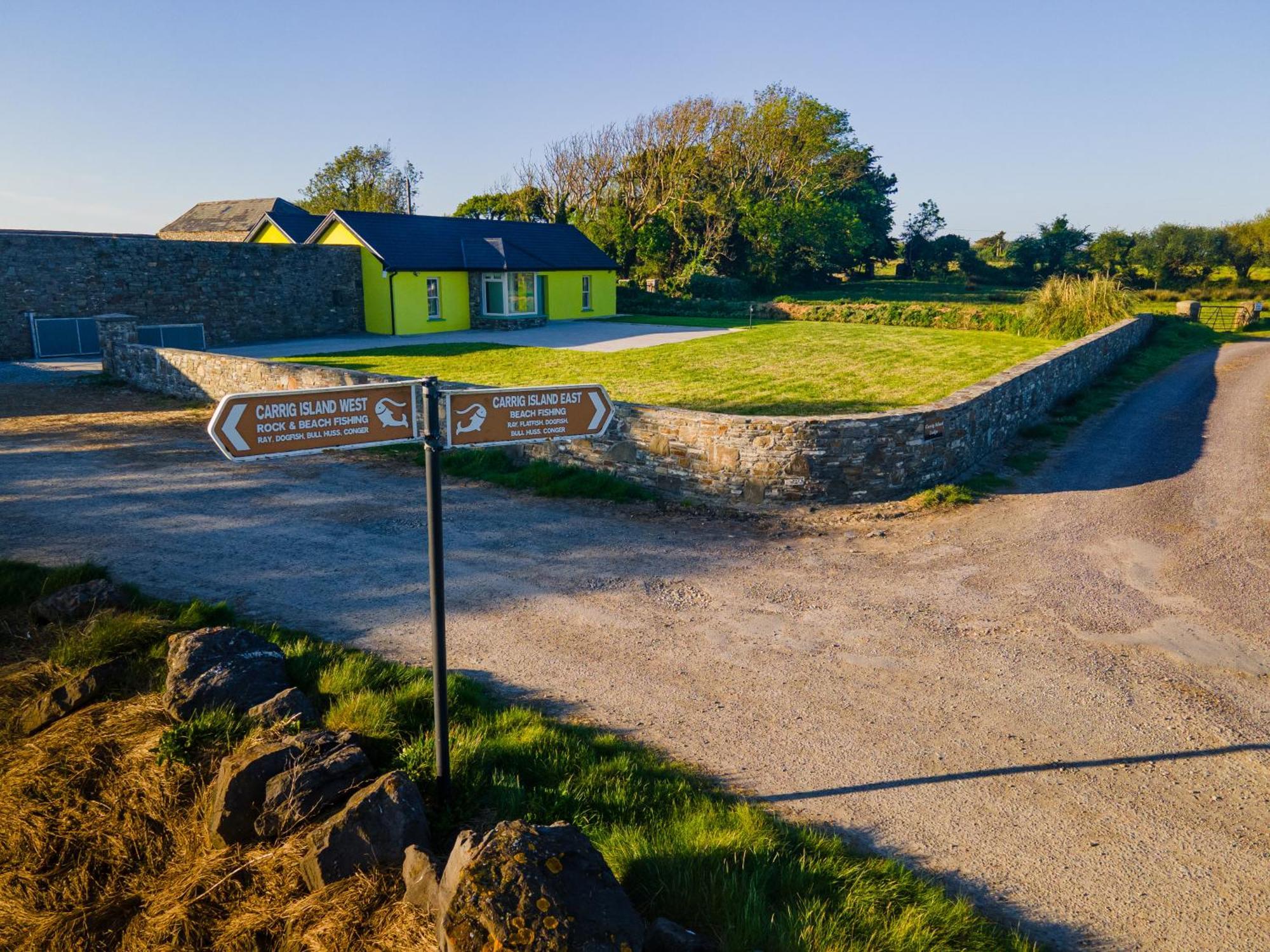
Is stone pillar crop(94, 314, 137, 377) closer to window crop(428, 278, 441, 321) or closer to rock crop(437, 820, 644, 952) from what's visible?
window crop(428, 278, 441, 321)

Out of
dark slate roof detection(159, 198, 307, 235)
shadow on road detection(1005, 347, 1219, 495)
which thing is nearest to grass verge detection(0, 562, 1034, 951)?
shadow on road detection(1005, 347, 1219, 495)

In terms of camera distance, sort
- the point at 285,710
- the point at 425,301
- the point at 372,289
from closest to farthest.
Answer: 1. the point at 285,710
2. the point at 372,289
3. the point at 425,301

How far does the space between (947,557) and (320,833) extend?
7108mm

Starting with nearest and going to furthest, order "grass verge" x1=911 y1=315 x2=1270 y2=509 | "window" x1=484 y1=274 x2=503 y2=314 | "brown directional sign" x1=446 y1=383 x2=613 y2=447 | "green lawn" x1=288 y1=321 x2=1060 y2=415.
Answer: "brown directional sign" x1=446 y1=383 x2=613 y2=447
"grass verge" x1=911 y1=315 x2=1270 y2=509
"green lawn" x1=288 y1=321 x2=1060 y2=415
"window" x1=484 y1=274 x2=503 y2=314

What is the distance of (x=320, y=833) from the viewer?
4.37m

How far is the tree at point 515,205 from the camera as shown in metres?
58.2

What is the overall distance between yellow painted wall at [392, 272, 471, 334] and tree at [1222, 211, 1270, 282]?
48.5 meters

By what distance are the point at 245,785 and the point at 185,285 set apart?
93.2ft

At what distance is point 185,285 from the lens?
2873 cm

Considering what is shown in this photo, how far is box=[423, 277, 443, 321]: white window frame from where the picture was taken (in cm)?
3319

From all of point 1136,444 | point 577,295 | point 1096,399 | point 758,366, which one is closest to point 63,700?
point 1136,444

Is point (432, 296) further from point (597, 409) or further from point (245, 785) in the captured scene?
point (245, 785)

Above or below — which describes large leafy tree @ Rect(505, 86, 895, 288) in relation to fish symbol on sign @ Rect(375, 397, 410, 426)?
above

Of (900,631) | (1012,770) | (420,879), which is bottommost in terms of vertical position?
(1012,770)
